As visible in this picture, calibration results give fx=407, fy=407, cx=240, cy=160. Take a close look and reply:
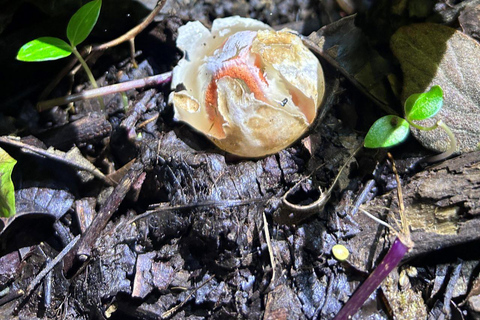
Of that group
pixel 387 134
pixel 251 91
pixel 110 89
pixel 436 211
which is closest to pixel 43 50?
pixel 110 89

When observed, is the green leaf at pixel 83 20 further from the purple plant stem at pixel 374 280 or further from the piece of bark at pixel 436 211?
the purple plant stem at pixel 374 280

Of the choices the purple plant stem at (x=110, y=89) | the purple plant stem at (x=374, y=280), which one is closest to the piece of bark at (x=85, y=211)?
the purple plant stem at (x=110, y=89)

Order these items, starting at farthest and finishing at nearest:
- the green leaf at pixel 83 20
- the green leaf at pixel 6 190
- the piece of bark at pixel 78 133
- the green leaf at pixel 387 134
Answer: the piece of bark at pixel 78 133
the green leaf at pixel 83 20
the green leaf at pixel 387 134
the green leaf at pixel 6 190

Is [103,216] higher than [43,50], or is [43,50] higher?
[43,50]

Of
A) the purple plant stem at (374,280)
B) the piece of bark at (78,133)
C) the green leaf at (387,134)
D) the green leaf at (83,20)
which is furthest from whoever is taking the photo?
the piece of bark at (78,133)

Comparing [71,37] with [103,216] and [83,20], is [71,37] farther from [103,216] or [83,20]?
[103,216]

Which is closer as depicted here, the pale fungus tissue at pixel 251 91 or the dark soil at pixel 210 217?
the dark soil at pixel 210 217
